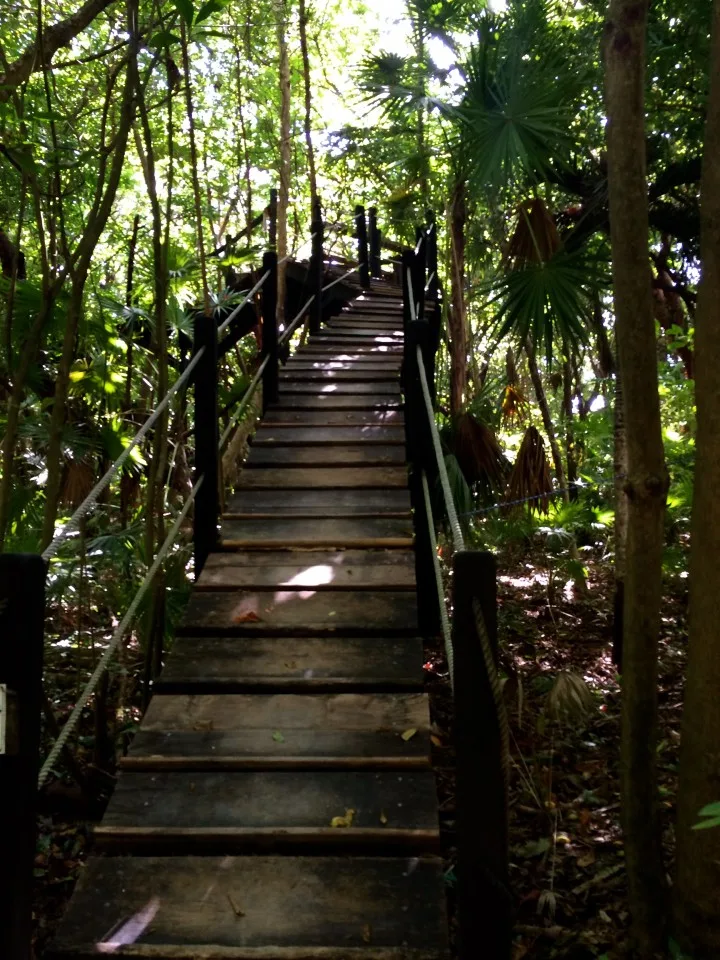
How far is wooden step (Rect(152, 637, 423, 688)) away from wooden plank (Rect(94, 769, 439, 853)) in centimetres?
40

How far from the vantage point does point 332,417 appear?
5.38 m

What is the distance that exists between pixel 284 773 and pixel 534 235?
4.37m

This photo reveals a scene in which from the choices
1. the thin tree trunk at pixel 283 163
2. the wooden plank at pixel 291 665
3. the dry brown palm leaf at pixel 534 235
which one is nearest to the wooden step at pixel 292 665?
the wooden plank at pixel 291 665

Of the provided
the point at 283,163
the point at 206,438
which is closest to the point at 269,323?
the point at 206,438

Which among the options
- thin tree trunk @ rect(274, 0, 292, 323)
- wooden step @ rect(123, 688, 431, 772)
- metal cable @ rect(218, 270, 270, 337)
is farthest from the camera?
thin tree trunk @ rect(274, 0, 292, 323)

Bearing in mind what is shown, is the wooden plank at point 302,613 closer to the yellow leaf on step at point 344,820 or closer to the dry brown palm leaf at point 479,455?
the yellow leaf on step at point 344,820

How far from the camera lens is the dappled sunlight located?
1688mm

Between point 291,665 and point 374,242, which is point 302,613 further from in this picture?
point 374,242

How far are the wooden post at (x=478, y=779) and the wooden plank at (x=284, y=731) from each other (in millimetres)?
766

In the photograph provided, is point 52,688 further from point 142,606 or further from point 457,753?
point 457,753

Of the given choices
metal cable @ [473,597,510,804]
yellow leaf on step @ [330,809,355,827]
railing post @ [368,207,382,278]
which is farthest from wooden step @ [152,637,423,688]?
railing post @ [368,207,382,278]

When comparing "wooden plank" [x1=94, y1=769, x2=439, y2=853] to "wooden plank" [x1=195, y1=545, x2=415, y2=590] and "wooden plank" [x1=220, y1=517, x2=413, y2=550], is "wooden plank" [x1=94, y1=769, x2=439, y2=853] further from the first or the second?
"wooden plank" [x1=220, y1=517, x2=413, y2=550]

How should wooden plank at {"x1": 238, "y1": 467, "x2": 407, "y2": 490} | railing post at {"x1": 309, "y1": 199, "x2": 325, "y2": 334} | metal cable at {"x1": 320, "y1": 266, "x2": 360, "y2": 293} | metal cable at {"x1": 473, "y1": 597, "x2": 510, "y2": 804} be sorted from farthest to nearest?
metal cable at {"x1": 320, "y1": 266, "x2": 360, "y2": 293} → railing post at {"x1": 309, "y1": 199, "x2": 325, "y2": 334} → wooden plank at {"x1": 238, "y1": 467, "x2": 407, "y2": 490} → metal cable at {"x1": 473, "y1": 597, "x2": 510, "y2": 804}

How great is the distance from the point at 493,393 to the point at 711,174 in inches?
158
